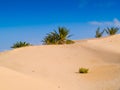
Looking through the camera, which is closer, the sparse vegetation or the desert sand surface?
the desert sand surface

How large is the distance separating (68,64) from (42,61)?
2140 millimetres

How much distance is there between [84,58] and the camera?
78.0 ft

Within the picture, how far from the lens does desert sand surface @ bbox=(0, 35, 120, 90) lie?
44.4ft

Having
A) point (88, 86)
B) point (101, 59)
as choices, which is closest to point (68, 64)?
point (101, 59)

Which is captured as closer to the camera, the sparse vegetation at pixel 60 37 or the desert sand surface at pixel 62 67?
the desert sand surface at pixel 62 67

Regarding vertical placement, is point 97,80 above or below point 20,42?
below

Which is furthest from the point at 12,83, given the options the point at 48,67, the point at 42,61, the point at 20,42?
the point at 20,42

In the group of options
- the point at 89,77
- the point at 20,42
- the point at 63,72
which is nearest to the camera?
the point at 89,77

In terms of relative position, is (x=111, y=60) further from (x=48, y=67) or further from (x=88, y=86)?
(x=88, y=86)

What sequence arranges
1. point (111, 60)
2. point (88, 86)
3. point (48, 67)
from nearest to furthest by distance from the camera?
point (88, 86)
point (48, 67)
point (111, 60)

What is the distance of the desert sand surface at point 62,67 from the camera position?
13.5 m

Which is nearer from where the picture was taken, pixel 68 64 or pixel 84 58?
pixel 68 64

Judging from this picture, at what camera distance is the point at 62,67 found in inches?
811

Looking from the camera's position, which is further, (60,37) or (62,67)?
(60,37)
